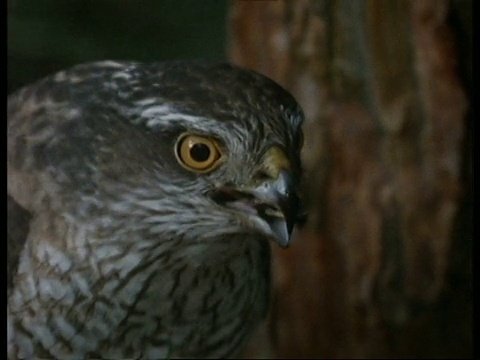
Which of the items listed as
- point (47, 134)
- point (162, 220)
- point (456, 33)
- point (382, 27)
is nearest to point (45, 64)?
point (47, 134)

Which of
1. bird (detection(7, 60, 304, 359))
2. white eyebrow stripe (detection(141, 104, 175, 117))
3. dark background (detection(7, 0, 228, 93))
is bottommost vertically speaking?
bird (detection(7, 60, 304, 359))

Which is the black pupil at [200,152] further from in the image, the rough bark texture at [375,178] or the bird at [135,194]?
the rough bark texture at [375,178]

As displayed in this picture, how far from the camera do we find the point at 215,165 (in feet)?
3.84

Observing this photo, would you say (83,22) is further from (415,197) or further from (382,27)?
(415,197)

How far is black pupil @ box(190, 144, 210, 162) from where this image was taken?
1.16 meters

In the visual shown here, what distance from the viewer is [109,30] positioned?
1.15 meters

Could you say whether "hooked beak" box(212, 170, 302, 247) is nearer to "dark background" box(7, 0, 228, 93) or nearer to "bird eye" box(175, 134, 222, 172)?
"bird eye" box(175, 134, 222, 172)

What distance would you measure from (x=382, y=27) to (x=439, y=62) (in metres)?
0.34

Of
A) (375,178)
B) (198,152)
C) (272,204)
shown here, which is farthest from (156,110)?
(375,178)

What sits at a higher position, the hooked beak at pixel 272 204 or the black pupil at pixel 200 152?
the black pupil at pixel 200 152

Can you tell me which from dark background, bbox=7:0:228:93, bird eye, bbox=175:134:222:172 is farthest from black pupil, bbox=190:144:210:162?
dark background, bbox=7:0:228:93

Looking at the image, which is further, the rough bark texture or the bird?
the rough bark texture

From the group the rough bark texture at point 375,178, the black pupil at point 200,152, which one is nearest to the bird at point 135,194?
the black pupil at point 200,152

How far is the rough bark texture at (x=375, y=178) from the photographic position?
1.31 m
